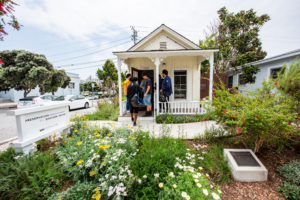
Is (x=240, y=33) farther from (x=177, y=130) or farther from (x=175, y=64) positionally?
(x=177, y=130)

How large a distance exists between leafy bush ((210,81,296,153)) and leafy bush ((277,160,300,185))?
0.37 m

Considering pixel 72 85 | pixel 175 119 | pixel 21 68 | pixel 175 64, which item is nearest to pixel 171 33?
pixel 175 64

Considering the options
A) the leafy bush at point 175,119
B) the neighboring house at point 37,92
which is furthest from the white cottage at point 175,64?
the neighboring house at point 37,92

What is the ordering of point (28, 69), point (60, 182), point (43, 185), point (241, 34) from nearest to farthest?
point (43, 185) → point (60, 182) → point (241, 34) → point (28, 69)

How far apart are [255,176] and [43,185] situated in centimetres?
318

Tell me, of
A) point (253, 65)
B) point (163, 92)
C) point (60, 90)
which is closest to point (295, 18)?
point (253, 65)

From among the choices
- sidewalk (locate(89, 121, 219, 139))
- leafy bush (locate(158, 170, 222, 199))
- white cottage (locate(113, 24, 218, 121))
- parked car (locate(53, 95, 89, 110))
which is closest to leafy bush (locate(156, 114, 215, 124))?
sidewalk (locate(89, 121, 219, 139))

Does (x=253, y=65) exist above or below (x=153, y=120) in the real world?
above

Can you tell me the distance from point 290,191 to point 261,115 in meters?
1.05

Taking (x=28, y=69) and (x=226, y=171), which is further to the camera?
(x=28, y=69)

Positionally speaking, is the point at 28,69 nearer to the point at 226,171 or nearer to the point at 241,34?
the point at 226,171

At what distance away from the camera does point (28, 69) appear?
14438mm

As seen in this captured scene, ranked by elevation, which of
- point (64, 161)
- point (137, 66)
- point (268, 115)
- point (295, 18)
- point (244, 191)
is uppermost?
point (295, 18)

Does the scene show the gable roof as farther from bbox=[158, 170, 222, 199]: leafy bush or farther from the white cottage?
bbox=[158, 170, 222, 199]: leafy bush
